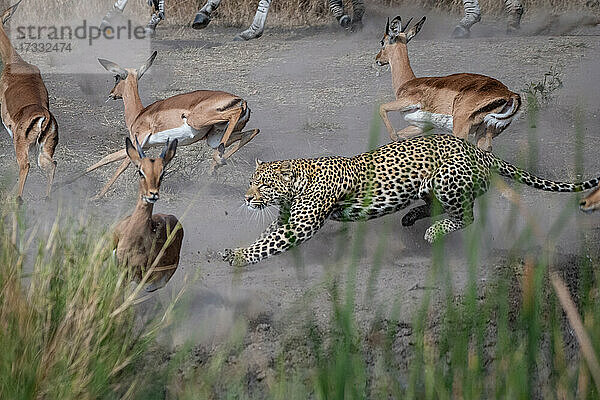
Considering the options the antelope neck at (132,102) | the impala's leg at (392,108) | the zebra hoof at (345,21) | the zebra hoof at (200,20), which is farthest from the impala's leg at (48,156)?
the zebra hoof at (345,21)

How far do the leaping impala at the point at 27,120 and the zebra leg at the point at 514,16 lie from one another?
147 inches

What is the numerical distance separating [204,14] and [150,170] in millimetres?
3400

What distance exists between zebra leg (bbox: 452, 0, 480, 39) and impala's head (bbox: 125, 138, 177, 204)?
3691 millimetres

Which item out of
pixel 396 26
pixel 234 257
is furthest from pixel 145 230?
pixel 396 26

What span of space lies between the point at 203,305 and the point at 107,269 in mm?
1105

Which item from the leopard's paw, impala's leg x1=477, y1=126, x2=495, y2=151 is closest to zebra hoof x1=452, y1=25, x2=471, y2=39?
impala's leg x1=477, y1=126, x2=495, y2=151

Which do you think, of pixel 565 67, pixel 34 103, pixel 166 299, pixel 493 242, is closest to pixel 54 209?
pixel 34 103

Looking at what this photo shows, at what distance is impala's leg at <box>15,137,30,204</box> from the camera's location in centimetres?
569

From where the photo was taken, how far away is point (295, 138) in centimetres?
670

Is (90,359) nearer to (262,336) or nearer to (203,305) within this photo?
(262,336)

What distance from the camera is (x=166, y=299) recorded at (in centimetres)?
491

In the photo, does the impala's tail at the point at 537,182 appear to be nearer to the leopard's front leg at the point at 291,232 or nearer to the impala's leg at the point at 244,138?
the leopard's front leg at the point at 291,232

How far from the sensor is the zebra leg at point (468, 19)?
7846mm

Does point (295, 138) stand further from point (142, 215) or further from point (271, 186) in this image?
point (142, 215)
